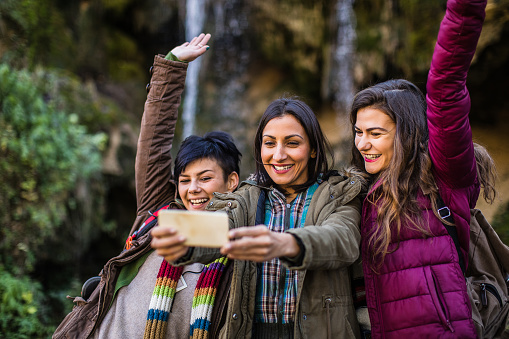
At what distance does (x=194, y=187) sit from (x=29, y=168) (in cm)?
272

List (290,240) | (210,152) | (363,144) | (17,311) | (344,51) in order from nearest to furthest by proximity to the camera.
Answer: (290,240), (363,144), (210,152), (17,311), (344,51)

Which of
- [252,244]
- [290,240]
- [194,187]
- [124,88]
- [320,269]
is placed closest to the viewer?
[252,244]

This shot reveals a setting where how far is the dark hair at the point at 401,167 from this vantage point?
1.99 meters

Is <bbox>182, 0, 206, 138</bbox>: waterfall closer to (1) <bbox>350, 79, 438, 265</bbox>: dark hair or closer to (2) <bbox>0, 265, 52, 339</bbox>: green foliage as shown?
(2) <bbox>0, 265, 52, 339</bbox>: green foliage

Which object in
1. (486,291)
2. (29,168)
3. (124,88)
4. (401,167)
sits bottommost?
(486,291)

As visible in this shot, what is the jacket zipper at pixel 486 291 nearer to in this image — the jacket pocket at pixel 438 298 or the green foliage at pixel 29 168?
the jacket pocket at pixel 438 298

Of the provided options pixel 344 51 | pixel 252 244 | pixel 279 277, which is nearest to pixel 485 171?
pixel 279 277

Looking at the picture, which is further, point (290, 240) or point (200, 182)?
point (200, 182)

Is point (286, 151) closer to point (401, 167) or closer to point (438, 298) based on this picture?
point (401, 167)

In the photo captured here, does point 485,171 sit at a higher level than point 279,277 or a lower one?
higher

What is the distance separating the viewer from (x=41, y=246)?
494 cm

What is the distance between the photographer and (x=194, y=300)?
2.21 m

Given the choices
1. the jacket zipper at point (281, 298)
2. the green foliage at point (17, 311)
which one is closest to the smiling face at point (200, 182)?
the jacket zipper at point (281, 298)

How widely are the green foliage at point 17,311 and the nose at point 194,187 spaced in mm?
2389
